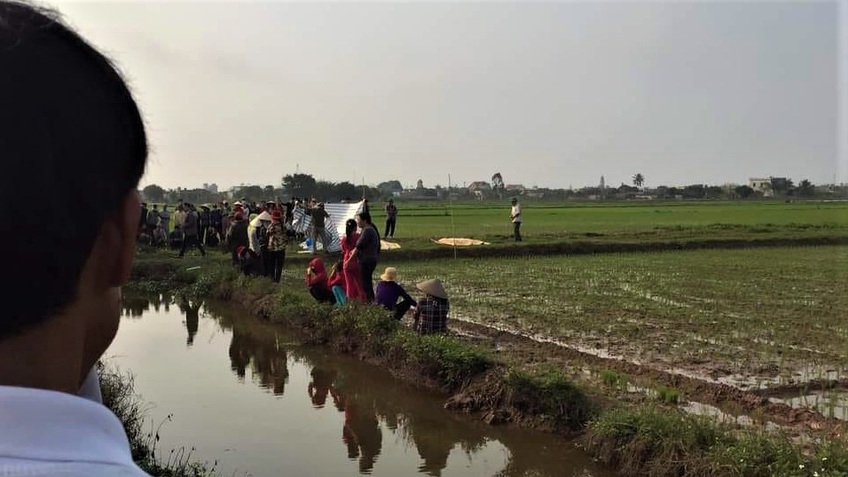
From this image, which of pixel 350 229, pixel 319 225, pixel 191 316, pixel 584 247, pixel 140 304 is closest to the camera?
pixel 350 229

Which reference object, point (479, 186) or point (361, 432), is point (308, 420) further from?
point (479, 186)

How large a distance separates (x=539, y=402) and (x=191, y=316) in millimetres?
8364

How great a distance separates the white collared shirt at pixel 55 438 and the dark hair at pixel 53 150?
0.13 m

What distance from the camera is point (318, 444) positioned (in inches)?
245

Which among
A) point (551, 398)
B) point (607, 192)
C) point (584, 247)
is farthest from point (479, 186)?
point (551, 398)

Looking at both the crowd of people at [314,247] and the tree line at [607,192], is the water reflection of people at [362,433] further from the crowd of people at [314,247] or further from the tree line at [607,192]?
the tree line at [607,192]

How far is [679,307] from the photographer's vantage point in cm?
1208

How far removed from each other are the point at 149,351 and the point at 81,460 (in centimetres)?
1022

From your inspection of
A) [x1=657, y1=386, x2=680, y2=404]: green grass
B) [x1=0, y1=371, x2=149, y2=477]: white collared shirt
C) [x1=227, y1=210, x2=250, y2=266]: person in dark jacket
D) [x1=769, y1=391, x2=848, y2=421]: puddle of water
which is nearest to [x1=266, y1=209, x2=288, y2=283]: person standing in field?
[x1=227, y1=210, x2=250, y2=266]: person in dark jacket

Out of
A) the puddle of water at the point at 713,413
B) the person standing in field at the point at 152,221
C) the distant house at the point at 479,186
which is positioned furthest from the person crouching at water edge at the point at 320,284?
the distant house at the point at 479,186

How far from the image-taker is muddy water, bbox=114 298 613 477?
5.71 m

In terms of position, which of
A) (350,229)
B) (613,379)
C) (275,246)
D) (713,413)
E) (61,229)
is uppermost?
(61,229)

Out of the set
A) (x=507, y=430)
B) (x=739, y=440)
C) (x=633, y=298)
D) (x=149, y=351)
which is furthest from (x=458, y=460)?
(x=633, y=298)

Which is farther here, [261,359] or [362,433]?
[261,359]
